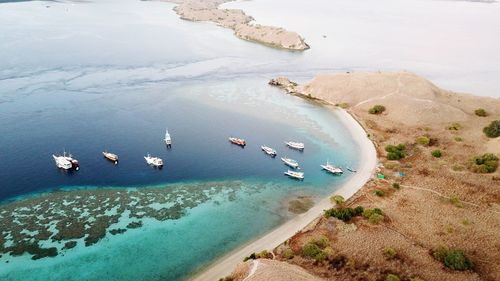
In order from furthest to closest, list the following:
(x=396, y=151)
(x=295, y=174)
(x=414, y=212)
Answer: (x=396, y=151), (x=295, y=174), (x=414, y=212)

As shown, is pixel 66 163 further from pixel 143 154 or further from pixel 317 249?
pixel 317 249

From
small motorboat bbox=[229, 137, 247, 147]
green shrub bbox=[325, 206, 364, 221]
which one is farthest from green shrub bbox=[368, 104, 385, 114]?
green shrub bbox=[325, 206, 364, 221]

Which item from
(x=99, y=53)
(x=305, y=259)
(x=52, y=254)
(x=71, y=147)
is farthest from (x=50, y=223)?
(x=99, y=53)

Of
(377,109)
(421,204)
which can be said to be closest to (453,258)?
(421,204)

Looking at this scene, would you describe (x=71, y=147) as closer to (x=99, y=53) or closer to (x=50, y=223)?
(x=50, y=223)

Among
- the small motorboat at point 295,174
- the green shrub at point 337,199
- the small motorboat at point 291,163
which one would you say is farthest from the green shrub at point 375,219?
the small motorboat at point 291,163

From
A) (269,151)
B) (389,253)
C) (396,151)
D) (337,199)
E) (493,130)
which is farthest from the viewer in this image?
(493,130)

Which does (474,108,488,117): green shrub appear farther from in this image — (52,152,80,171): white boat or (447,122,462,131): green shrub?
(52,152,80,171): white boat

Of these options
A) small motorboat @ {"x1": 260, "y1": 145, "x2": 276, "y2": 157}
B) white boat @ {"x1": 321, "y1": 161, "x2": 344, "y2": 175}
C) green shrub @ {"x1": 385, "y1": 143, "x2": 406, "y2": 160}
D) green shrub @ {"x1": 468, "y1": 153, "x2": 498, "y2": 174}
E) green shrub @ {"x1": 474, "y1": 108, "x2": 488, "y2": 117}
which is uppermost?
green shrub @ {"x1": 474, "y1": 108, "x2": 488, "y2": 117}
